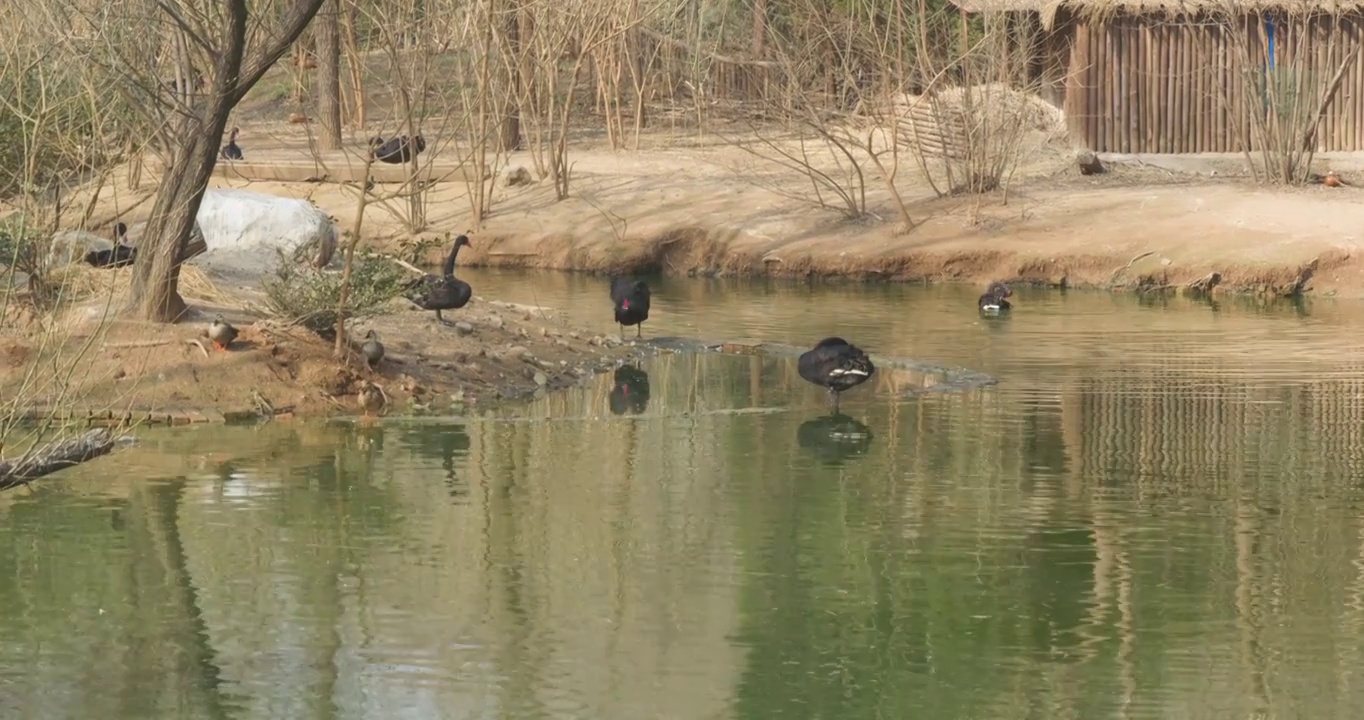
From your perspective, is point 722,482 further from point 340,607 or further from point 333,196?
point 333,196

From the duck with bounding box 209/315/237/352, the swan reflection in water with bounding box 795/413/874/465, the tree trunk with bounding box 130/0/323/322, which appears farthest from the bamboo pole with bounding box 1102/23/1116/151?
the duck with bounding box 209/315/237/352

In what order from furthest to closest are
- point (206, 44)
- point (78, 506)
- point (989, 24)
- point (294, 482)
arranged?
1. point (989, 24)
2. point (206, 44)
3. point (294, 482)
4. point (78, 506)

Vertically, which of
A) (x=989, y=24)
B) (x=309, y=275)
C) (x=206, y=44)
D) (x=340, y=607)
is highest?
(x=989, y=24)

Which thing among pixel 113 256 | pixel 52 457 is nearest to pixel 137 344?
pixel 113 256

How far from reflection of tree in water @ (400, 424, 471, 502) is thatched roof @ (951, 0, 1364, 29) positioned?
16804 mm

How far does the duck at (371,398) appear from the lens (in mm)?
14672

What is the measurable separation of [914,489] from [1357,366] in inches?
267

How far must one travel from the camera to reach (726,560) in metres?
10.6

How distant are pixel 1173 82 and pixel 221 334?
19836 millimetres

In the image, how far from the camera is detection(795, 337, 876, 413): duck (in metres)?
14.9

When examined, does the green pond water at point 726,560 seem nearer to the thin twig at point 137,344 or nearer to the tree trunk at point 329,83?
the thin twig at point 137,344

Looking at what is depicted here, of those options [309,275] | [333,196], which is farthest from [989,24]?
[309,275]

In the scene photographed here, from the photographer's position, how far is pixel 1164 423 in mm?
14734

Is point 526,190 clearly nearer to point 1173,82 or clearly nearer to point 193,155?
point 1173,82
